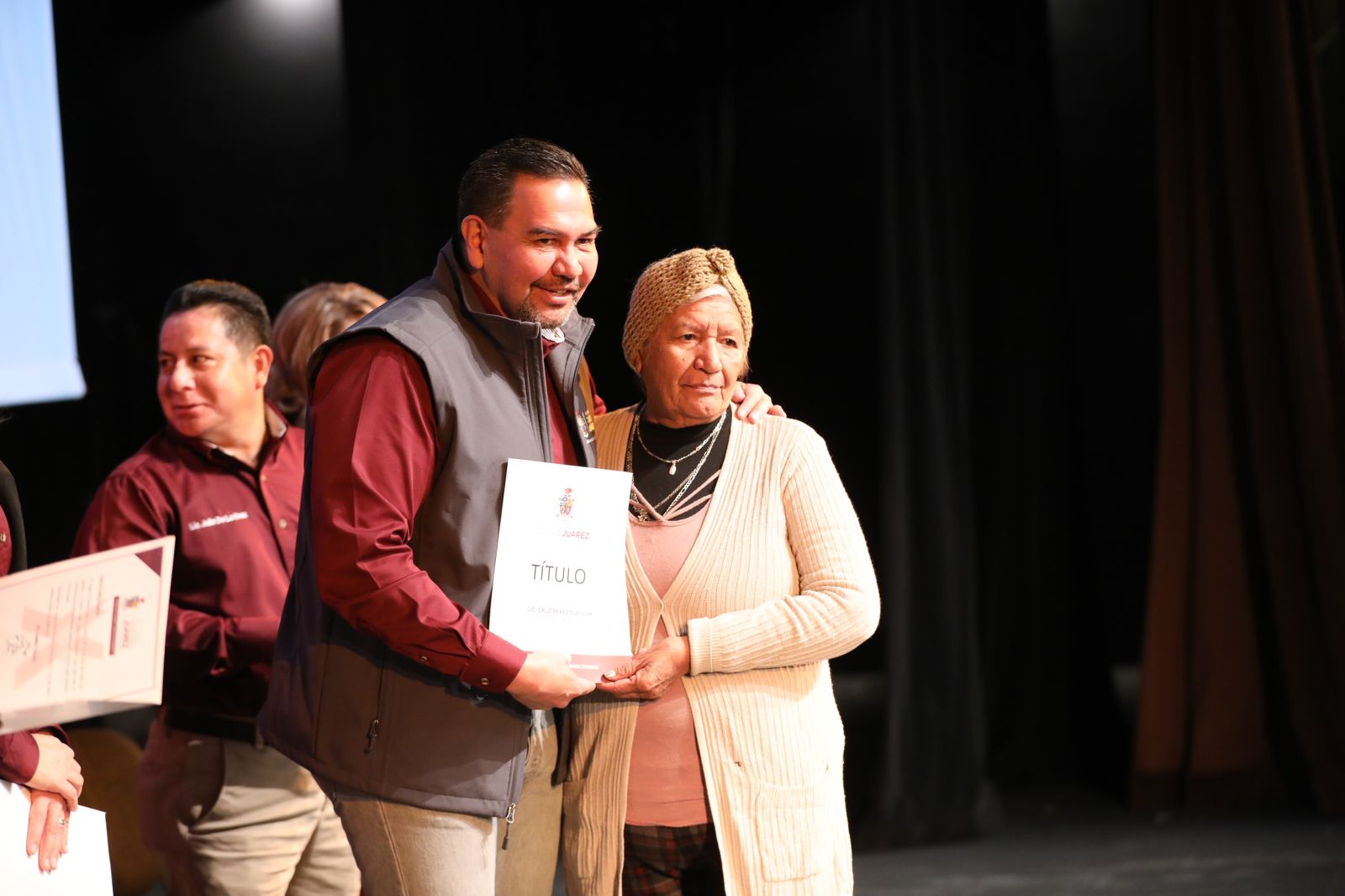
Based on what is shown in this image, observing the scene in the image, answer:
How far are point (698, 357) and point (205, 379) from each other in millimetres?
992

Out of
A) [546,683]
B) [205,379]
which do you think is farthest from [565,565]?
[205,379]

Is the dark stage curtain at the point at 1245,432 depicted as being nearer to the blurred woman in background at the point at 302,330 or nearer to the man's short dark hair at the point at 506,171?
the blurred woman in background at the point at 302,330

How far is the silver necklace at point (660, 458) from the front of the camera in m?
Result: 1.95

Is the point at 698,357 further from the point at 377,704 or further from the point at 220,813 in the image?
the point at 220,813

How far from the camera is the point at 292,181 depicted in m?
4.32

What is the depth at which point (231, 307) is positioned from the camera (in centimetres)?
245

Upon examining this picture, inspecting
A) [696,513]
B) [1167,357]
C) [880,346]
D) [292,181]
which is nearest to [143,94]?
[292,181]

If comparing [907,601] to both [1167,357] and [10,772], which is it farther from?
[10,772]

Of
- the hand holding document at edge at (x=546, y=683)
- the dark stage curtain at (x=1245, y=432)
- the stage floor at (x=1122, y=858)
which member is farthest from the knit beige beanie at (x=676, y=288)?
the dark stage curtain at (x=1245, y=432)

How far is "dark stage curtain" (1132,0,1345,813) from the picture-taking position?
4.19 metres

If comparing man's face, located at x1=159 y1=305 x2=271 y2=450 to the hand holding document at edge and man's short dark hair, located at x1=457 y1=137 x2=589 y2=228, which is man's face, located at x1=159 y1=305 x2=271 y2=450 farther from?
the hand holding document at edge

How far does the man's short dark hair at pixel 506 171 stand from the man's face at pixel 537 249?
10mm

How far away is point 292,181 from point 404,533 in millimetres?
3007

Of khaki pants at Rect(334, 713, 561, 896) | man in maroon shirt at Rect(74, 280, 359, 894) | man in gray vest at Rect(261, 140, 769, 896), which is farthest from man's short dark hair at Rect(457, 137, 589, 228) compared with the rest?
man in maroon shirt at Rect(74, 280, 359, 894)
